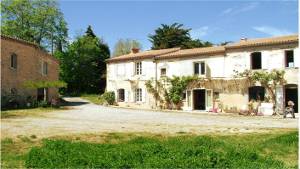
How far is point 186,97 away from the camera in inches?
1453

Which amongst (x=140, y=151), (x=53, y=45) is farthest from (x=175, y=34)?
(x=140, y=151)

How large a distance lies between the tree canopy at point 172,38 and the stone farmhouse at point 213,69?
20130 mm

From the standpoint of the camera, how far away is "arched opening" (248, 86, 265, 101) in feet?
106

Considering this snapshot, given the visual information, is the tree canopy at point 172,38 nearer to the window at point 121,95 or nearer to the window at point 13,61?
the window at point 121,95

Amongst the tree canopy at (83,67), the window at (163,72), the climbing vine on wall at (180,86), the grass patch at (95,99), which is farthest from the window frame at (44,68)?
the tree canopy at (83,67)

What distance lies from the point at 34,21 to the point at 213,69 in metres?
35.8

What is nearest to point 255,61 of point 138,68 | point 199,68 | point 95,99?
point 199,68

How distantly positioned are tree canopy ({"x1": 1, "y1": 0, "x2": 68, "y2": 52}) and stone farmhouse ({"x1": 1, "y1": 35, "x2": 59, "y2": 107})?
23389mm

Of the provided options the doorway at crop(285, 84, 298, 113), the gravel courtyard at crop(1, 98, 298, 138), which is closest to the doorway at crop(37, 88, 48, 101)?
the gravel courtyard at crop(1, 98, 298, 138)

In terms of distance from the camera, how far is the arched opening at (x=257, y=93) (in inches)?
1271

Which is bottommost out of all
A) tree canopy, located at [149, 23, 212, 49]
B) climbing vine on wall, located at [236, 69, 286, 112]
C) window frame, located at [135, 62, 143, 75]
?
climbing vine on wall, located at [236, 69, 286, 112]

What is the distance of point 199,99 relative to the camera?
37.2m

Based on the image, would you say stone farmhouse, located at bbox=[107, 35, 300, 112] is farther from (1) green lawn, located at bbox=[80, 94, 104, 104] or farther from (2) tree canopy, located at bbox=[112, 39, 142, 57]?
(2) tree canopy, located at bbox=[112, 39, 142, 57]

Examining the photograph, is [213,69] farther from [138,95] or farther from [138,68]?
[138,95]
